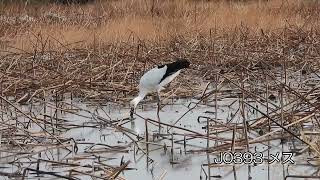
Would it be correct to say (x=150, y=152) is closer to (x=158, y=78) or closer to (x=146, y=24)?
(x=158, y=78)

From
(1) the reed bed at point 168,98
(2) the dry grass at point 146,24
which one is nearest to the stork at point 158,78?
(1) the reed bed at point 168,98

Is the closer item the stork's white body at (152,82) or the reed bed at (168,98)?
the reed bed at (168,98)

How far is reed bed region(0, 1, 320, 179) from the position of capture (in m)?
3.91

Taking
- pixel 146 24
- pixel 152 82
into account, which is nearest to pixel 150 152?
pixel 152 82

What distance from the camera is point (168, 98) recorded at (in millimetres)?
6430

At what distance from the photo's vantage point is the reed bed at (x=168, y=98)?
3906mm

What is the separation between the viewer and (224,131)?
14.2 ft

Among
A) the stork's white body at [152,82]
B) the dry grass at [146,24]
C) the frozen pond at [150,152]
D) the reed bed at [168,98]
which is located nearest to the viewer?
the frozen pond at [150,152]

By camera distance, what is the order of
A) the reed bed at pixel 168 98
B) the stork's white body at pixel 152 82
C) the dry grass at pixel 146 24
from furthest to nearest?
the dry grass at pixel 146 24 → the stork's white body at pixel 152 82 → the reed bed at pixel 168 98

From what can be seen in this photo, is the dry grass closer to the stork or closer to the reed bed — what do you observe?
the reed bed

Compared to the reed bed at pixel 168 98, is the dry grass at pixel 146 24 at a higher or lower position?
lower

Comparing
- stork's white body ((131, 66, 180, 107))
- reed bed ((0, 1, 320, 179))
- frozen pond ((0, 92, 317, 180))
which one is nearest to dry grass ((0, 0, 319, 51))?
reed bed ((0, 1, 320, 179))

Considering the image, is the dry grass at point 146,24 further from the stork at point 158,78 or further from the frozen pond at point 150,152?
the frozen pond at point 150,152

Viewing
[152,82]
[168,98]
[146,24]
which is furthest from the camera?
[146,24]
